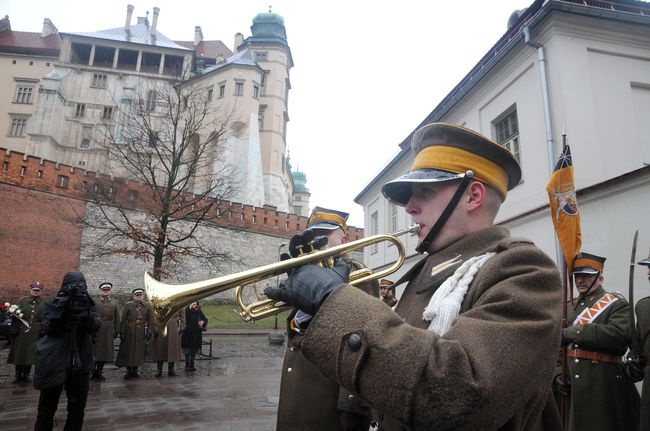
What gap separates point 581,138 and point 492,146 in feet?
28.7

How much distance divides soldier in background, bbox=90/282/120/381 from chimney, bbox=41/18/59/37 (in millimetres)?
60767

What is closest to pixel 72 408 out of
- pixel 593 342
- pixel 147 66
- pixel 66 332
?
pixel 66 332

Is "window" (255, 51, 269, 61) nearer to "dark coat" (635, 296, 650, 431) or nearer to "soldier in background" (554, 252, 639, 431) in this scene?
"soldier in background" (554, 252, 639, 431)

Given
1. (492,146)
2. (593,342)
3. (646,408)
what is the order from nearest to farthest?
(492,146) < (646,408) < (593,342)

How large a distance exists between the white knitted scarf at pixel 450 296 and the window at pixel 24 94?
196 ft

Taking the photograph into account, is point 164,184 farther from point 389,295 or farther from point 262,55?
point 262,55

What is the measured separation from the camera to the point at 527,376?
1252mm

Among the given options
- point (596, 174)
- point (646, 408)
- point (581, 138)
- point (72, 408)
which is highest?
point (581, 138)

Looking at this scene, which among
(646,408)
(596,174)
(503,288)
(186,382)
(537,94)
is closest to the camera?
(503,288)

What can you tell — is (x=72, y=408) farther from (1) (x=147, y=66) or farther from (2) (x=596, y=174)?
(1) (x=147, y=66)

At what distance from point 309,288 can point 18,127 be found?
58.3 m

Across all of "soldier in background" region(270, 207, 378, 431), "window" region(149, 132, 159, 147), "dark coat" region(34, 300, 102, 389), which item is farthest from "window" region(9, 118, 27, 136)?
"soldier in background" region(270, 207, 378, 431)

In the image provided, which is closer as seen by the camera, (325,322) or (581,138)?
(325,322)

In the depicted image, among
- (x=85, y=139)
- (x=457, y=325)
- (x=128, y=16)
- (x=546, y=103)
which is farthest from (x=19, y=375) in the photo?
(x=128, y=16)
